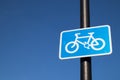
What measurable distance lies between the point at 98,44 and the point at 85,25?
0.41m

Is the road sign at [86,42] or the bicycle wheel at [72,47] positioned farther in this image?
the bicycle wheel at [72,47]

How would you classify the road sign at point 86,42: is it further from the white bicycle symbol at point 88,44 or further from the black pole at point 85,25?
the black pole at point 85,25

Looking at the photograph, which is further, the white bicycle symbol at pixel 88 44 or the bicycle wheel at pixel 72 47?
the bicycle wheel at pixel 72 47

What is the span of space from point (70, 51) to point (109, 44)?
523mm

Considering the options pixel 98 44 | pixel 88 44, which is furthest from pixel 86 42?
pixel 98 44

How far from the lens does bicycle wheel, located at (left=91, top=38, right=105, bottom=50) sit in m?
3.34

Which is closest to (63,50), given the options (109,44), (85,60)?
(85,60)

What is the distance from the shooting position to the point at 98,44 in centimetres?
335

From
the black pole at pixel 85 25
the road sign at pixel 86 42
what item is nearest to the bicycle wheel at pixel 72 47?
the road sign at pixel 86 42

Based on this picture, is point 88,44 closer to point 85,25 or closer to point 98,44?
point 98,44

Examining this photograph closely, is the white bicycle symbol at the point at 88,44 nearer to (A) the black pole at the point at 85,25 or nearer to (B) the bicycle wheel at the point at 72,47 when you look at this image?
(B) the bicycle wheel at the point at 72,47

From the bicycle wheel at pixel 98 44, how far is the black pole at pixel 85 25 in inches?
7.1

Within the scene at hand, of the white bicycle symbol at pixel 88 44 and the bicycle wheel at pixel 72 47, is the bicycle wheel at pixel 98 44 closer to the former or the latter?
the white bicycle symbol at pixel 88 44

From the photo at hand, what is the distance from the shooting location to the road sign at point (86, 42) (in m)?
3.33
